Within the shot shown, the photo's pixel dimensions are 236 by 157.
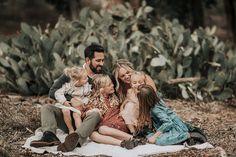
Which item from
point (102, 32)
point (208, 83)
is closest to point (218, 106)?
point (208, 83)

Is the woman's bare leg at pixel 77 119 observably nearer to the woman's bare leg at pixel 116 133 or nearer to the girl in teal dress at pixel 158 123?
the woman's bare leg at pixel 116 133

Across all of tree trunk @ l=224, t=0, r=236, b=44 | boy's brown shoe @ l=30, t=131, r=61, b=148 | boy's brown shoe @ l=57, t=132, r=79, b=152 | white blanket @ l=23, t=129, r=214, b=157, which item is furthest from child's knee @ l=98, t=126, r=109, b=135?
tree trunk @ l=224, t=0, r=236, b=44

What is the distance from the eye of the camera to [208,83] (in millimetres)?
10352

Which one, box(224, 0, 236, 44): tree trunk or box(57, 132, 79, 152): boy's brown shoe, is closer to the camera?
box(57, 132, 79, 152): boy's brown shoe

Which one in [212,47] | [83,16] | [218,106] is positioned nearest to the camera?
[218,106]

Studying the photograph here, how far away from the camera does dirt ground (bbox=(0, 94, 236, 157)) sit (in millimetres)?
6891

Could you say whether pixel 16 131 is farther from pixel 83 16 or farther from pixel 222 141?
pixel 83 16

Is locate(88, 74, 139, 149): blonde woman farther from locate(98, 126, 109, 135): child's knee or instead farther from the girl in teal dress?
the girl in teal dress

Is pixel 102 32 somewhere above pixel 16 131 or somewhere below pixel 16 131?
above

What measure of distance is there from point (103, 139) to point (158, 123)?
2.08ft

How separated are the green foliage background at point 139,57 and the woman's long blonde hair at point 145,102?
10.1 feet

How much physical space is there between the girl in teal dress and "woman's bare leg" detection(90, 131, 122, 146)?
323 mm

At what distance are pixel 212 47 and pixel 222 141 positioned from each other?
147 inches

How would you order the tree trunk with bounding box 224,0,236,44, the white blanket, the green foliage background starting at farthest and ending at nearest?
the tree trunk with bounding box 224,0,236,44
the green foliage background
the white blanket
